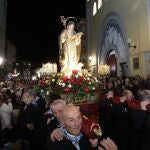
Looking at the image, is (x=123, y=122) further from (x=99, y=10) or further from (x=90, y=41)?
(x=90, y=41)

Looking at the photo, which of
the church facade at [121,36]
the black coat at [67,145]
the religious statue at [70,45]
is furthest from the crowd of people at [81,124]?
the church facade at [121,36]

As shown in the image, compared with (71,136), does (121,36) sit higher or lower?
higher

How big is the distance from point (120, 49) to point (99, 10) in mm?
7722

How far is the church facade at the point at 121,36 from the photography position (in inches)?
693

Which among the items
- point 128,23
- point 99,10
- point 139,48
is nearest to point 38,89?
point 139,48

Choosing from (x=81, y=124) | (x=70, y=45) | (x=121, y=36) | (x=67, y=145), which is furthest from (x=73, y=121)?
(x=121, y=36)

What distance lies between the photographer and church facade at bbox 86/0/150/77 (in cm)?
1761

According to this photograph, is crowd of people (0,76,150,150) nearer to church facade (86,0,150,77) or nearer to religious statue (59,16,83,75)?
religious statue (59,16,83,75)

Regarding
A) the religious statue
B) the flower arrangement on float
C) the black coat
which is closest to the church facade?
the religious statue

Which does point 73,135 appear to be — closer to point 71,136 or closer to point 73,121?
point 71,136

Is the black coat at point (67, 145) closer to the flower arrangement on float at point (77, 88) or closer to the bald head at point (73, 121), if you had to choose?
the bald head at point (73, 121)

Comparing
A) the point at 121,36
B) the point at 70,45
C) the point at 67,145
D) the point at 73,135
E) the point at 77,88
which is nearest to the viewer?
the point at 67,145

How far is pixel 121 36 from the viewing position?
21469 mm

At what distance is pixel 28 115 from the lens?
5.79 meters
